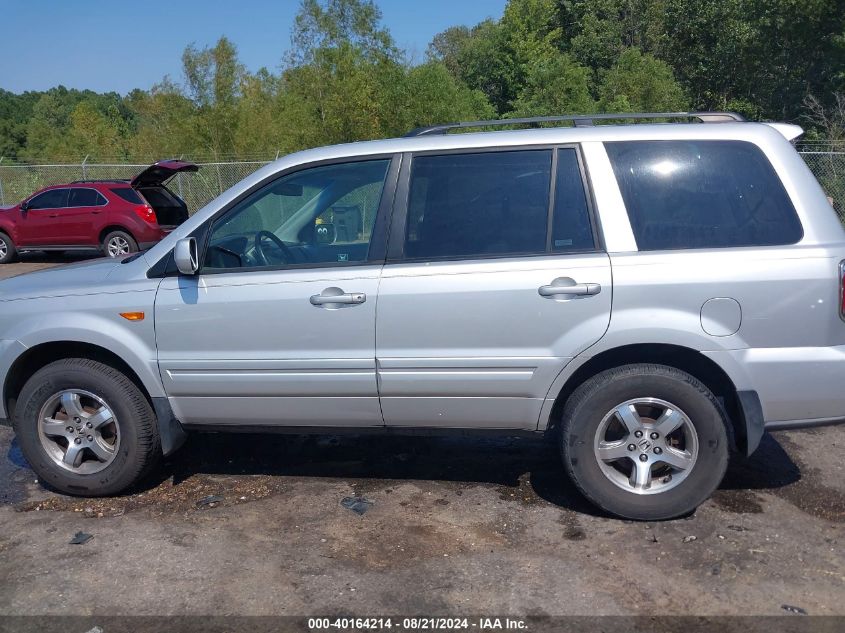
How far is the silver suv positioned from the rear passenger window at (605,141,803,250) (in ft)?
0.04

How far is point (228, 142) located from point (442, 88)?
817cm

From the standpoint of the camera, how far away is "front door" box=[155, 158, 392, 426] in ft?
13.9

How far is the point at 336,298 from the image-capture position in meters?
4.21

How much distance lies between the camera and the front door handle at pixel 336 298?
420 centimetres

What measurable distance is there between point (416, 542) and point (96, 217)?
45.9ft

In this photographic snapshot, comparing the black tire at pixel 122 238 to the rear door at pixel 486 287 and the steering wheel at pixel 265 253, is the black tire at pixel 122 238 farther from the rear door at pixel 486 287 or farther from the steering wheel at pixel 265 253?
the rear door at pixel 486 287

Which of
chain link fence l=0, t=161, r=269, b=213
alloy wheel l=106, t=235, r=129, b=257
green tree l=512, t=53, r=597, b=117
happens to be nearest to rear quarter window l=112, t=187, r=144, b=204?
alloy wheel l=106, t=235, r=129, b=257

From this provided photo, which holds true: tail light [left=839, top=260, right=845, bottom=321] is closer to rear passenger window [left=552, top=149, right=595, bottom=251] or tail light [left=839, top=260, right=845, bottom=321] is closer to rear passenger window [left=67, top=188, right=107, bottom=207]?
rear passenger window [left=552, top=149, right=595, bottom=251]

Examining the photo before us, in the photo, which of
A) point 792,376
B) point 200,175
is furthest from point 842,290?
point 200,175

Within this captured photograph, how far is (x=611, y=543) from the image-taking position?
400 centimetres

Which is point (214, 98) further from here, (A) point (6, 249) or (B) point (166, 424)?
(B) point (166, 424)

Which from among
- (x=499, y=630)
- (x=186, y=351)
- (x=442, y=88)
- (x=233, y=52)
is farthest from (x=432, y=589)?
(x=233, y=52)

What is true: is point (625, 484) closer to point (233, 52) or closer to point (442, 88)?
point (442, 88)

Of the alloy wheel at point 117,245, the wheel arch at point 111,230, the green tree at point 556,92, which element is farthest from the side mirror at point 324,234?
the green tree at point 556,92
